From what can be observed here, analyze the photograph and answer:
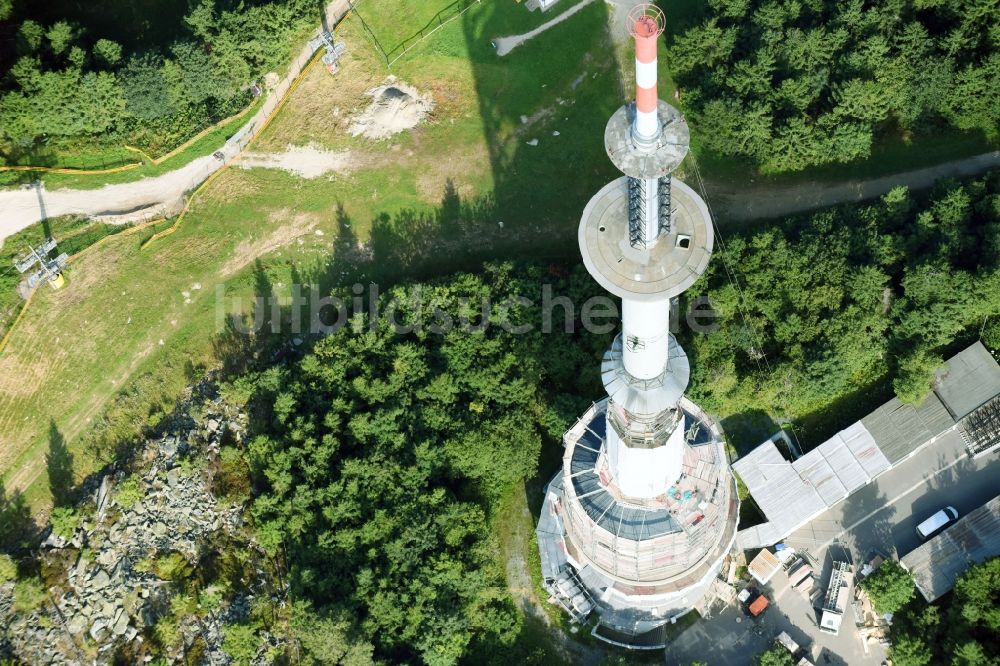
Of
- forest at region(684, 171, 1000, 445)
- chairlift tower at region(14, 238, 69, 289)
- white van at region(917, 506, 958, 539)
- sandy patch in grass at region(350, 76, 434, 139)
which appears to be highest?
sandy patch in grass at region(350, 76, 434, 139)

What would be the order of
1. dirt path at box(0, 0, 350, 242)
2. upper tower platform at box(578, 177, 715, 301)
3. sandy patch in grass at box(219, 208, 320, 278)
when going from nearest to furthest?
upper tower platform at box(578, 177, 715, 301) → sandy patch in grass at box(219, 208, 320, 278) → dirt path at box(0, 0, 350, 242)

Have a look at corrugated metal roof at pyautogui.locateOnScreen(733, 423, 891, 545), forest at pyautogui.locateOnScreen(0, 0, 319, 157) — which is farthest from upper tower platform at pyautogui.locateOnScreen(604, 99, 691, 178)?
forest at pyautogui.locateOnScreen(0, 0, 319, 157)

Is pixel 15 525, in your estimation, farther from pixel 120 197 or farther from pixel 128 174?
pixel 128 174

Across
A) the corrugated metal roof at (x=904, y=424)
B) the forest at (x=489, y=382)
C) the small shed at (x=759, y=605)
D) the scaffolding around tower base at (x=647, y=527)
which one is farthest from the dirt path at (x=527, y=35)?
the small shed at (x=759, y=605)

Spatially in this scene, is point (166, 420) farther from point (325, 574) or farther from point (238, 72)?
point (238, 72)

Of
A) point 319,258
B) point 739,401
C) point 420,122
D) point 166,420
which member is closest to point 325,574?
point 166,420

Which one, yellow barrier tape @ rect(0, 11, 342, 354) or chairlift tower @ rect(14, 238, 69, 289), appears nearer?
chairlift tower @ rect(14, 238, 69, 289)

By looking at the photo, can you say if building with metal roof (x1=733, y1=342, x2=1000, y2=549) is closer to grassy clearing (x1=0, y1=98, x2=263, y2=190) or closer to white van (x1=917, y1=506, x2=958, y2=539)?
A: white van (x1=917, y1=506, x2=958, y2=539)
